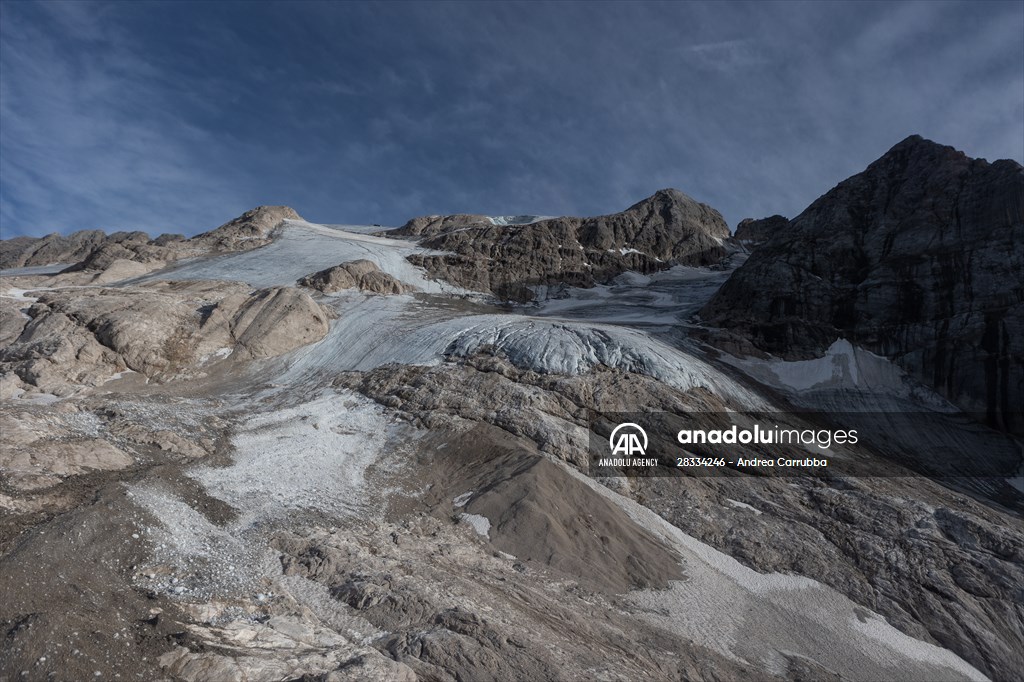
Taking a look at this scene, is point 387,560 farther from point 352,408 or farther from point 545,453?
point 352,408

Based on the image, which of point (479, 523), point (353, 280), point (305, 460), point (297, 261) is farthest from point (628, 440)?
point (297, 261)

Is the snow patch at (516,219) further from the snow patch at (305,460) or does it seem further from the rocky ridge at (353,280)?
the snow patch at (305,460)

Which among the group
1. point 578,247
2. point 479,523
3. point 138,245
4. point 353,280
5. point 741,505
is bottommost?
point 741,505

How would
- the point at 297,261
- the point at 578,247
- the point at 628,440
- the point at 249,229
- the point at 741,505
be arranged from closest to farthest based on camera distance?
the point at 741,505 → the point at 628,440 → the point at 297,261 → the point at 249,229 → the point at 578,247

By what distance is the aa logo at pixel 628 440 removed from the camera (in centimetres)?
2077

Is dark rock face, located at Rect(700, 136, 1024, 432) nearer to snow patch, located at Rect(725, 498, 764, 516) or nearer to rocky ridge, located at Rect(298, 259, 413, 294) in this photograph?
snow patch, located at Rect(725, 498, 764, 516)

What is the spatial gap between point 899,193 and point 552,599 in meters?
40.1

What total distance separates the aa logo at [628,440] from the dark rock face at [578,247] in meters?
31.9

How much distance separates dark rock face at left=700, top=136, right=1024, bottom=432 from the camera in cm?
2748

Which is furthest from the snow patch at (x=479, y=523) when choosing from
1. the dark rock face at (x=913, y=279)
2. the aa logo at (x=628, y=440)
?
the dark rock face at (x=913, y=279)

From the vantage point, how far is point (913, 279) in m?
32.0

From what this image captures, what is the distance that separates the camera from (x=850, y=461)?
869 inches

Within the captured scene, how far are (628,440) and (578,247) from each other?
4182 cm

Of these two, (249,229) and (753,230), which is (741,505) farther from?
(753,230)
